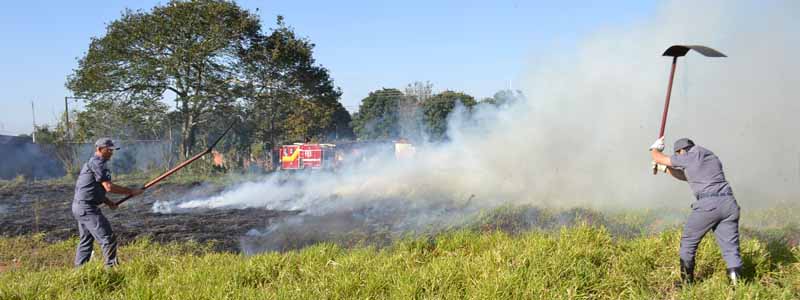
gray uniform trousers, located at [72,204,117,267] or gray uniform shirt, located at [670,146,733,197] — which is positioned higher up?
gray uniform shirt, located at [670,146,733,197]

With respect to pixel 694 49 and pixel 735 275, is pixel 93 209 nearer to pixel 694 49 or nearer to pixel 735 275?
pixel 735 275

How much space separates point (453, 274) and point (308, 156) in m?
21.3

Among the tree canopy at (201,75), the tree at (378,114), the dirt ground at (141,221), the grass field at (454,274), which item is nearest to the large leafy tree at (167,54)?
the tree canopy at (201,75)

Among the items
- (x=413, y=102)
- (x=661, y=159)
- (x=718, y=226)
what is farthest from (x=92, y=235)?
(x=413, y=102)

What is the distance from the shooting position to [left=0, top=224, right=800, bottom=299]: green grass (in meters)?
4.69

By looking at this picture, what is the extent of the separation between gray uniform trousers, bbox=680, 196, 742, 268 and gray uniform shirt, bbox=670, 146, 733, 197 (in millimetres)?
92

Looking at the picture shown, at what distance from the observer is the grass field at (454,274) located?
4.69m

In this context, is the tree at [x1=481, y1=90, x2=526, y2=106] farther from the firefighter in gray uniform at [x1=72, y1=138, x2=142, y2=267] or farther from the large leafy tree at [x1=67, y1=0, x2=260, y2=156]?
the large leafy tree at [x1=67, y1=0, x2=260, y2=156]

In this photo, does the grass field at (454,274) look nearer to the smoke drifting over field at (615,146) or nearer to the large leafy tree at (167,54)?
the smoke drifting over field at (615,146)

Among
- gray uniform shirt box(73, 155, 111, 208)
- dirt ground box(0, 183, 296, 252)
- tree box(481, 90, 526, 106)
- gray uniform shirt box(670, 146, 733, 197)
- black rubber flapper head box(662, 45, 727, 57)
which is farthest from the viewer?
tree box(481, 90, 526, 106)

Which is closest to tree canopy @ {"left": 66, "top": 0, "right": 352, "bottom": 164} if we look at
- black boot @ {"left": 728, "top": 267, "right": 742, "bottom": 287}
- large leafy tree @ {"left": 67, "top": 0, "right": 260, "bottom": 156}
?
large leafy tree @ {"left": 67, "top": 0, "right": 260, "bottom": 156}

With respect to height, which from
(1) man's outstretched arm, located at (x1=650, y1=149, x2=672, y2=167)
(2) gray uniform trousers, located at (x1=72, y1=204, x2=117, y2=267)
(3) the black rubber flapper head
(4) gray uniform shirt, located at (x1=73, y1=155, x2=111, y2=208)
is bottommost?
(2) gray uniform trousers, located at (x1=72, y1=204, x2=117, y2=267)

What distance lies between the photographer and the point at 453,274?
5059 millimetres

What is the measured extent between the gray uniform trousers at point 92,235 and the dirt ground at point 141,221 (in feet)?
6.62
